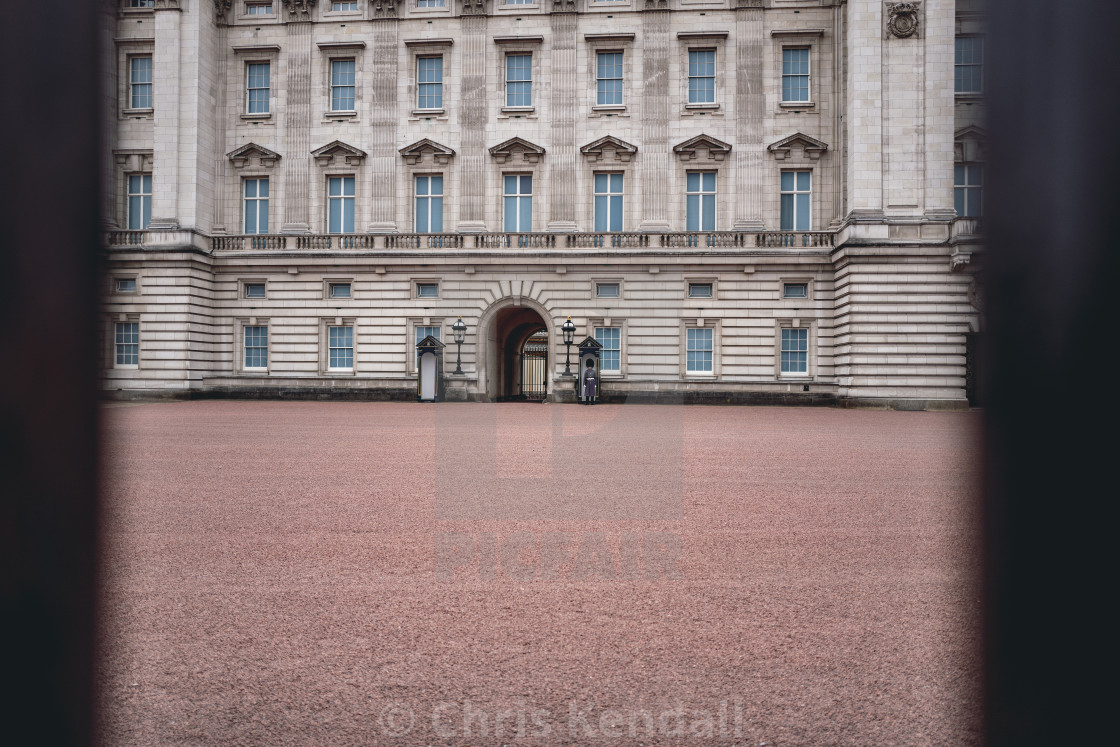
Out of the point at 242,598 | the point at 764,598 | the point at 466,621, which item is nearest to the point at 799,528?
the point at 764,598

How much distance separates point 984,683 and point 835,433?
17547mm

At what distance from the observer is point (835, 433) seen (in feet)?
56.5

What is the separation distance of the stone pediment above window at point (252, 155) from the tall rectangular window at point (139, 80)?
4005 mm

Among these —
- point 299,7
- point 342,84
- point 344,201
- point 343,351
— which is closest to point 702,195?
point 344,201

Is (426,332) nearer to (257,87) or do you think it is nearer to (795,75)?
(257,87)

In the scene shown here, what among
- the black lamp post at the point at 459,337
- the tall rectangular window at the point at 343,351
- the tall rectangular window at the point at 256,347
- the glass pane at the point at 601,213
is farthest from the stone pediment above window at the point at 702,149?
the tall rectangular window at the point at 256,347

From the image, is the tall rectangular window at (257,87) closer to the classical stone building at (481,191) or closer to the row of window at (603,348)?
the classical stone building at (481,191)

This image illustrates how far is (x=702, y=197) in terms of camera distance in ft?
105

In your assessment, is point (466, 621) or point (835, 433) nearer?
point (466, 621)

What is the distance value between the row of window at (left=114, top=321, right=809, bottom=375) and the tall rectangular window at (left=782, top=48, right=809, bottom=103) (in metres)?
9.43

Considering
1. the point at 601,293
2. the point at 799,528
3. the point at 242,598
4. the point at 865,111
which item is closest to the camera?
the point at 242,598

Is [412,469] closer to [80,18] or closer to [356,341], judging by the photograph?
[80,18]

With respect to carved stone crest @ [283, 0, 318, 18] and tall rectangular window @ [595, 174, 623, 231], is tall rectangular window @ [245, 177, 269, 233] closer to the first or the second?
carved stone crest @ [283, 0, 318, 18]

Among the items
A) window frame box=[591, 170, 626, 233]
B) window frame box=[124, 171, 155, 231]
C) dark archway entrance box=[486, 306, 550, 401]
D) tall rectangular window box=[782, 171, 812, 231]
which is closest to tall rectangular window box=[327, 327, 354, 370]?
dark archway entrance box=[486, 306, 550, 401]
